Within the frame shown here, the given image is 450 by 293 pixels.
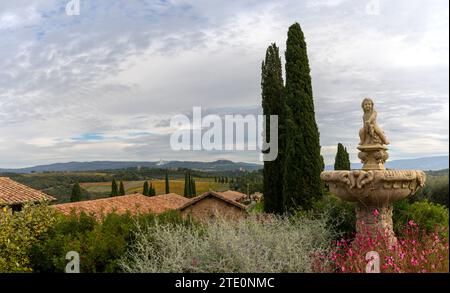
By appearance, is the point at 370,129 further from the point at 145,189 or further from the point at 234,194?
the point at 234,194

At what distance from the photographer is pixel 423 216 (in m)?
8.02

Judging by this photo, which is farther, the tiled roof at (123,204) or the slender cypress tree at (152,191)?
the slender cypress tree at (152,191)

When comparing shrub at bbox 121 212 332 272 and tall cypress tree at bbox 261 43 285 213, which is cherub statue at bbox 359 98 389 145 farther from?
tall cypress tree at bbox 261 43 285 213

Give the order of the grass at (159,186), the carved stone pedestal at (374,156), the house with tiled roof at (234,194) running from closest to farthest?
the carved stone pedestal at (374,156)
the grass at (159,186)
the house with tiled roof at (234,194)

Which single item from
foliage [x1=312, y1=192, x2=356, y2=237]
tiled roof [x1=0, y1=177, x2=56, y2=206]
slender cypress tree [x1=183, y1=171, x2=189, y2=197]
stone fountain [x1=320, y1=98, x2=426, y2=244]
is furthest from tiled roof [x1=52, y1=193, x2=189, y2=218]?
stone fountain [x1=320, y1=98, x2=426, y2=244]

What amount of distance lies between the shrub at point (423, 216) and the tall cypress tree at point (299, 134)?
4.24 m

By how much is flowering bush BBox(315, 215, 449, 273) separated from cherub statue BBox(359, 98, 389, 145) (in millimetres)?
1617

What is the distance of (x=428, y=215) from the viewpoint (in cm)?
805

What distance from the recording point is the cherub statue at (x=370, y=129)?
24.3ft

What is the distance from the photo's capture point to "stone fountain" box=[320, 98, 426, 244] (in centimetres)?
660

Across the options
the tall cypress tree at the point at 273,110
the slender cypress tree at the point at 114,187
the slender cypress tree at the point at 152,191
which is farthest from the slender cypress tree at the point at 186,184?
the tall cypress tree at the point at 273,110

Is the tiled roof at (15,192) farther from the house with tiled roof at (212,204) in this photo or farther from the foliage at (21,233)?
the foliage at (21,233)

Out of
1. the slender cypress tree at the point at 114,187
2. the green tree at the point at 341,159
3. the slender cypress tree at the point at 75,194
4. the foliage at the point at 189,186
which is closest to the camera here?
the green tree at the point at 341,159
